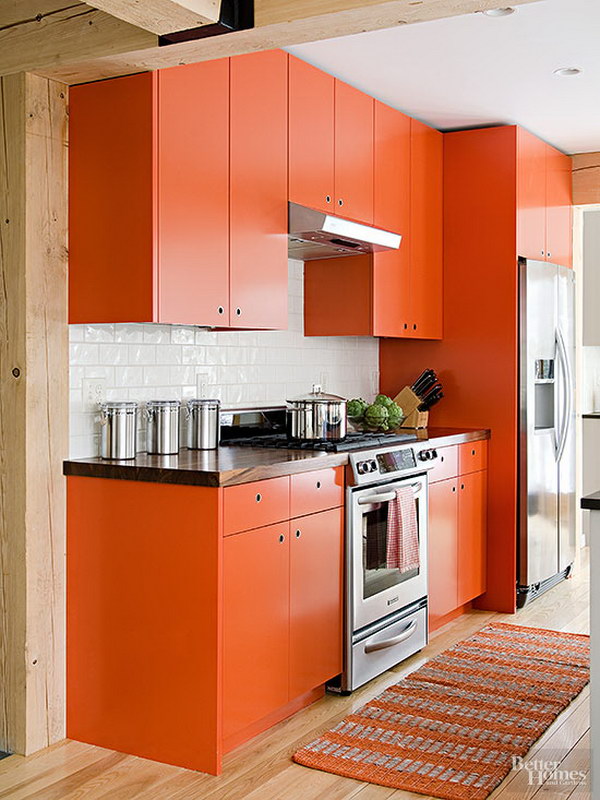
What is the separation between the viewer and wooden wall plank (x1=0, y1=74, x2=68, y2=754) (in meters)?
3.23

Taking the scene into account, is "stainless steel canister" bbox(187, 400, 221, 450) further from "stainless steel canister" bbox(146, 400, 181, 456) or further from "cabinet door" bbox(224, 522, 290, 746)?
"cabinet door" bbox(224, 522, 290, 746)

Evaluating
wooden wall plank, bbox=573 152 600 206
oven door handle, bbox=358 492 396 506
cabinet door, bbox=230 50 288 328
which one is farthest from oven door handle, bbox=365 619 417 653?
wooden wall plank, bbox=573 152 600 206

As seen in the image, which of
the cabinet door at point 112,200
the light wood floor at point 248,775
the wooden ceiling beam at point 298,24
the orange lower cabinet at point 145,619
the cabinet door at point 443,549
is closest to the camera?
the wooden ceiling beam at point 298,24

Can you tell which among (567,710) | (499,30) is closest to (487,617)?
(567,710)

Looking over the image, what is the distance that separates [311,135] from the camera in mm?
4098

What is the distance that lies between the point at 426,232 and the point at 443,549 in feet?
5.63

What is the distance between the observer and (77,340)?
3.46 m

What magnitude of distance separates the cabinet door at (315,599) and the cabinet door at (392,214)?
1422 millimetres

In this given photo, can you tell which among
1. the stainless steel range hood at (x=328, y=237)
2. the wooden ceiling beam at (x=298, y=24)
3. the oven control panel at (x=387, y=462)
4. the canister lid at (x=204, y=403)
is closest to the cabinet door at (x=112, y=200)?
the wooden ceiling beam at (x=298, y=24)

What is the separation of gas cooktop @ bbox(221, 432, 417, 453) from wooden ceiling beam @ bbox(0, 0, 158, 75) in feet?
5.42

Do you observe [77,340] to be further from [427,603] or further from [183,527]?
[427,603]

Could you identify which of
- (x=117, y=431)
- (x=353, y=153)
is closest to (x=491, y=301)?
(x=353, y=153)

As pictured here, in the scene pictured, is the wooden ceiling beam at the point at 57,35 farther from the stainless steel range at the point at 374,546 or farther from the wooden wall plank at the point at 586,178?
the wooden wall plank at the point at 586,178

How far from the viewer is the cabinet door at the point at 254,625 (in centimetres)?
313
